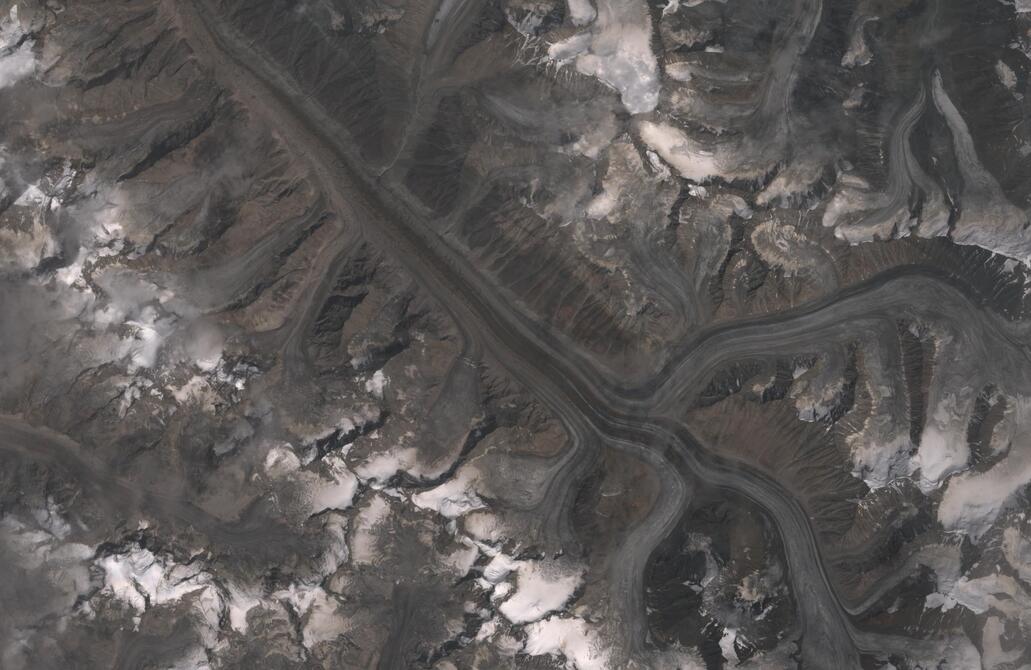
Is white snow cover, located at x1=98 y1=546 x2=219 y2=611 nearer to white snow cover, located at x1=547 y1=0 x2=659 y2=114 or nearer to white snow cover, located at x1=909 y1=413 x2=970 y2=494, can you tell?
white snow cover, located at x1=547 y1=0 x2=659 y2=114

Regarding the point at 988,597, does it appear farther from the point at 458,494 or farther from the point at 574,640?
the point at 458,494

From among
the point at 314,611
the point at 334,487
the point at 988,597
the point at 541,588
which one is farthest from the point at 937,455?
the point at 314,611

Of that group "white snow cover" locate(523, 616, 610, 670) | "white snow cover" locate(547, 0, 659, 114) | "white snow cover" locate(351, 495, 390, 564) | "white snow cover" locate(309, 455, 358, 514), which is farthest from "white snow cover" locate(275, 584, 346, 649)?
"white snow cover" locate(547, 0, 659, 114)

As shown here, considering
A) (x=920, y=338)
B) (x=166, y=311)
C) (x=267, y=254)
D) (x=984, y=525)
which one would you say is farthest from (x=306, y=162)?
(x=984, y=525)

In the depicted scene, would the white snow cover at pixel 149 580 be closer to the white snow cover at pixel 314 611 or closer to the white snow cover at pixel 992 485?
the white snow cover at pixel 314 611

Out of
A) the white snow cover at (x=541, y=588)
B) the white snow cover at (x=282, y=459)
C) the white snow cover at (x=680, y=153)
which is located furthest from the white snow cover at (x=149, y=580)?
the white snow cover at (x=680, y=153)

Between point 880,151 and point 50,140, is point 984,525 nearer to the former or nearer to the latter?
point 880,151
